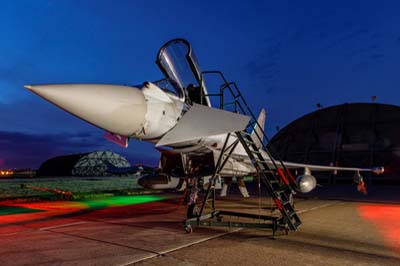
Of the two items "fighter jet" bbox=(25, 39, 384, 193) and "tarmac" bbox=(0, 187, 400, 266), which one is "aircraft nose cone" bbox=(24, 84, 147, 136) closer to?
"fighter jet" bbox=(25, 39, 384, 193)

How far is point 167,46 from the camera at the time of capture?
21.9ft

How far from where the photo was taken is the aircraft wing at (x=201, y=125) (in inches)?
189

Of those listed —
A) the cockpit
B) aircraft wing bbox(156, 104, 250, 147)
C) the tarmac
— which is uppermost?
the cockpit

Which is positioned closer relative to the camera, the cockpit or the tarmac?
the tarmac

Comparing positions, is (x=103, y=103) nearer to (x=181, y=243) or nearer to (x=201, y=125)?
(x=201, y=125)

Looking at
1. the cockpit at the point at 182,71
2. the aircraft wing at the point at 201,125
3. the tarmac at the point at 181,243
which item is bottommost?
the tarmac at the point at 181,243

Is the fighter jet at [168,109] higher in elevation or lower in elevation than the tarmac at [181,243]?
higher

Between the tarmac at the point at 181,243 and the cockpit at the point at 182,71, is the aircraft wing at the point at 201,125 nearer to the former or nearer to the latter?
the cockpit at the point at 182,71

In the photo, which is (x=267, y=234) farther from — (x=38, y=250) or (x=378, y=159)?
(x=378, y=159)

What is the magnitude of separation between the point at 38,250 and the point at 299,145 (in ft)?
127

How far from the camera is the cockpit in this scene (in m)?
6.57

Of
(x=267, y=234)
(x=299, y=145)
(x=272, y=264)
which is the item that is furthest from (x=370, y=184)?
(x=272, y=264)

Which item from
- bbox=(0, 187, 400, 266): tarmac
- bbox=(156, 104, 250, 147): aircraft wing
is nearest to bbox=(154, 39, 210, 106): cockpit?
bbox=(156, 104, 250, 147): aircraft wing

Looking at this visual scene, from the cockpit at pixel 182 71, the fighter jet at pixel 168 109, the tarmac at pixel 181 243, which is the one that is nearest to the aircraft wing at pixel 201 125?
the fighter jet at pixel 168 109
